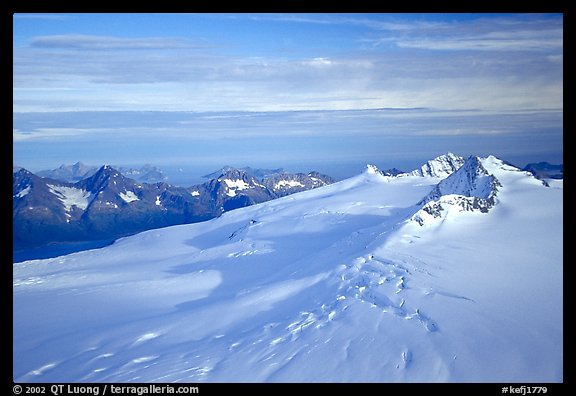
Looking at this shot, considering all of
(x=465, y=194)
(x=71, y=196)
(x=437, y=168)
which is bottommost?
(x=71, y=196)

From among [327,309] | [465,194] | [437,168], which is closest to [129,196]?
[437,168]

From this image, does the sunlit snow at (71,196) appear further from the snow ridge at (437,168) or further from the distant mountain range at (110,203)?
the snow ridge at (437,168)

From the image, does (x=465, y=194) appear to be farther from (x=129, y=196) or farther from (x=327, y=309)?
(x=129, y=196)

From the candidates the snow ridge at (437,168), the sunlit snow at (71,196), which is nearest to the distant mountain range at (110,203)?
the sunlit snow at (71,196)

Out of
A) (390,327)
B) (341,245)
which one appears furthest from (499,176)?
(390,327)

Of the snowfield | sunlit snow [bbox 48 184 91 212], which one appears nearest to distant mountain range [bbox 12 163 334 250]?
sunlit snow [bbox 48 184 91 212]
